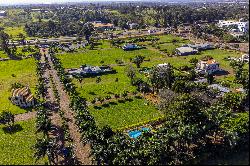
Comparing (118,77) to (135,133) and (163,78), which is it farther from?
(135,133)

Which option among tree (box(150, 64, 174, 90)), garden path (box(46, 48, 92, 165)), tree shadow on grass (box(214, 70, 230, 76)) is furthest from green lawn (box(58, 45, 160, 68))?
tree (box(150, 64, 174, 90))

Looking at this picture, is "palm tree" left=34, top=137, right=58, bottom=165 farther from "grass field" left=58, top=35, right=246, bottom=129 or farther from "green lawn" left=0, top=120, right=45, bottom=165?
"grass field" left=58, top=35, right=246, bottom=129

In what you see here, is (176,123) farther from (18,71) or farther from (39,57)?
(39,57)

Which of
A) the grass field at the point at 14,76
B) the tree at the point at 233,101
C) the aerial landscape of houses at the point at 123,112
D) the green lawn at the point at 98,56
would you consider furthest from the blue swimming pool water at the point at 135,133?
the green lawn at the point at 98,56

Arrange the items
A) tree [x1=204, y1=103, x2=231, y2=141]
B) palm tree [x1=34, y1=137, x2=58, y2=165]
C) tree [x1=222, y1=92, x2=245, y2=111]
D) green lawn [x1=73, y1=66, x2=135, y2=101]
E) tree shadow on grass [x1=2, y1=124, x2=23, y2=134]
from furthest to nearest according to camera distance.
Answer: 1. green lawn [x1=73, y1=66, x2=135, y2=101]
2. tree [x1=222, y1=92, x2=245, y2=111]
3. tree shadow on grass [x1=2, y1=124, x2=23, y2=134]
4. tree [x1=204, y1=103, x2=231, y2=141]
5. palm tree [x1=34, y1=137, x2=58, y2=165]

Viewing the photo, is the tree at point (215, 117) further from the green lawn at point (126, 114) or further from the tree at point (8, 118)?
the tree at point (8, 118)

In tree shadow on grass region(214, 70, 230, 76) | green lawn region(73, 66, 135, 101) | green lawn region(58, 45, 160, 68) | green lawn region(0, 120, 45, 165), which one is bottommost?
green lawn region(0, 120, 45, 165)
